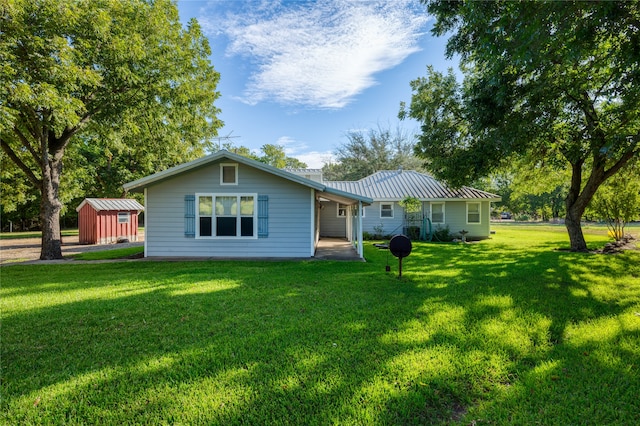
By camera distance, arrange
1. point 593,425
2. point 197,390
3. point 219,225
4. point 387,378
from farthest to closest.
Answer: point 219,225 < point 387,378 < point 197,390 < point 593,425

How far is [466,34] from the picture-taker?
7.35 m

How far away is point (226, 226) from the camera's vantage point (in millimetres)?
10102

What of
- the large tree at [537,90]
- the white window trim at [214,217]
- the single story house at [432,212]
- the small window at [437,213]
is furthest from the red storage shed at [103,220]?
the small window at [437,213]

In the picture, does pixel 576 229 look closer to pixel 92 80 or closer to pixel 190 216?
pixel 190 216

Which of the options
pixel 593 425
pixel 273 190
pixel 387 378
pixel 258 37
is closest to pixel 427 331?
pixel 387 378

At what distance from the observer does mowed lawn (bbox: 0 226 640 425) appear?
7.91 ft

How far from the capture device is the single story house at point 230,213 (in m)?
9.94

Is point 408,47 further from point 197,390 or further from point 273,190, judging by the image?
point 197,390

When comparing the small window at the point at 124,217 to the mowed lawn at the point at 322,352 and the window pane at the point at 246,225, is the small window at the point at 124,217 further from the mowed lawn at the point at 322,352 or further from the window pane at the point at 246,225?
the mowed lawn at the point at 322,352

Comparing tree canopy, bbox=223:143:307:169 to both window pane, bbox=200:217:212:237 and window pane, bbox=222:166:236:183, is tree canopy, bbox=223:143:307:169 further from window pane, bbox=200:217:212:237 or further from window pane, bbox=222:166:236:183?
window pane, bbox=200:217:212:237

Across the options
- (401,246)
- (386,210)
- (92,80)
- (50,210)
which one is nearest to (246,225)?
(401,246)

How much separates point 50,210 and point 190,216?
4.71 m

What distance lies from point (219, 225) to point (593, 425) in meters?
9.66

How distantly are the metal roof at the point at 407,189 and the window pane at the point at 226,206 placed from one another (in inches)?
352
